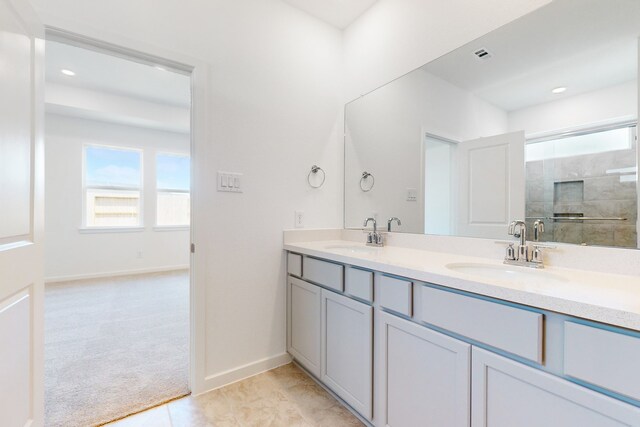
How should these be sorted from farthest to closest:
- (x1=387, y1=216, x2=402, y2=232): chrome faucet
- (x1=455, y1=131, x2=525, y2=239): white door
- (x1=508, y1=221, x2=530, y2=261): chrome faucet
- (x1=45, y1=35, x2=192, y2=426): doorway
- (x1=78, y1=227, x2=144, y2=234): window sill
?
1. (x1=78, y1=227, x2=144, y2=234): window sill
2. (x1=387, y1=216, x2=402, y2=232): chrome faucet
3. (x1=45, y1=35, x2=192, y2=426): doorway
4. (x1=455, y1=131, x2=525, y2=239): white door
5. (x1=508, y1=221, x2=530, y2=261): chrome faucet

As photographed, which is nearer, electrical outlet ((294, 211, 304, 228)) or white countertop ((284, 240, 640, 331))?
white countertop ((284, 240, 640, 331))

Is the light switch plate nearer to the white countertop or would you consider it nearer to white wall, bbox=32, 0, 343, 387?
white wall, bbox=32, 0, 343, 387

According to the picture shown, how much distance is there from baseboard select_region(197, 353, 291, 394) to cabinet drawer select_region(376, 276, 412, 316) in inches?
43.6

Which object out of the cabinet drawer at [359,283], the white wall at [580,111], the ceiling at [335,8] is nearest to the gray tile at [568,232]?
the white wall at [580,111]

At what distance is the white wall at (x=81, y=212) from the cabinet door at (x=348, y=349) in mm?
4469

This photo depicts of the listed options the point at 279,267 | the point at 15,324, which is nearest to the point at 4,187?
the point at 15,324

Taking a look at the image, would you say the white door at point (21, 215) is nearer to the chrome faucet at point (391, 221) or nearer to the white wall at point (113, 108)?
the chrome faucet at point (391, 221)

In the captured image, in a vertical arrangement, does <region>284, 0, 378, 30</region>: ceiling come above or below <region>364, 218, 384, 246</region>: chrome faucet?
above

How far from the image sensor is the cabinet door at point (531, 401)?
2.25ft

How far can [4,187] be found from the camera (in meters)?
0.90

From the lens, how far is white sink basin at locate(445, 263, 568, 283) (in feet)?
3.46

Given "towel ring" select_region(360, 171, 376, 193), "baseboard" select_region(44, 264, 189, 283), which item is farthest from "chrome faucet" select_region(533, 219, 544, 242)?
"baseboard" select_region(44, 264, 189, 283)

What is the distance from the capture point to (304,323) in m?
1.86

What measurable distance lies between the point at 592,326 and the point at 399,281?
0.61 m
